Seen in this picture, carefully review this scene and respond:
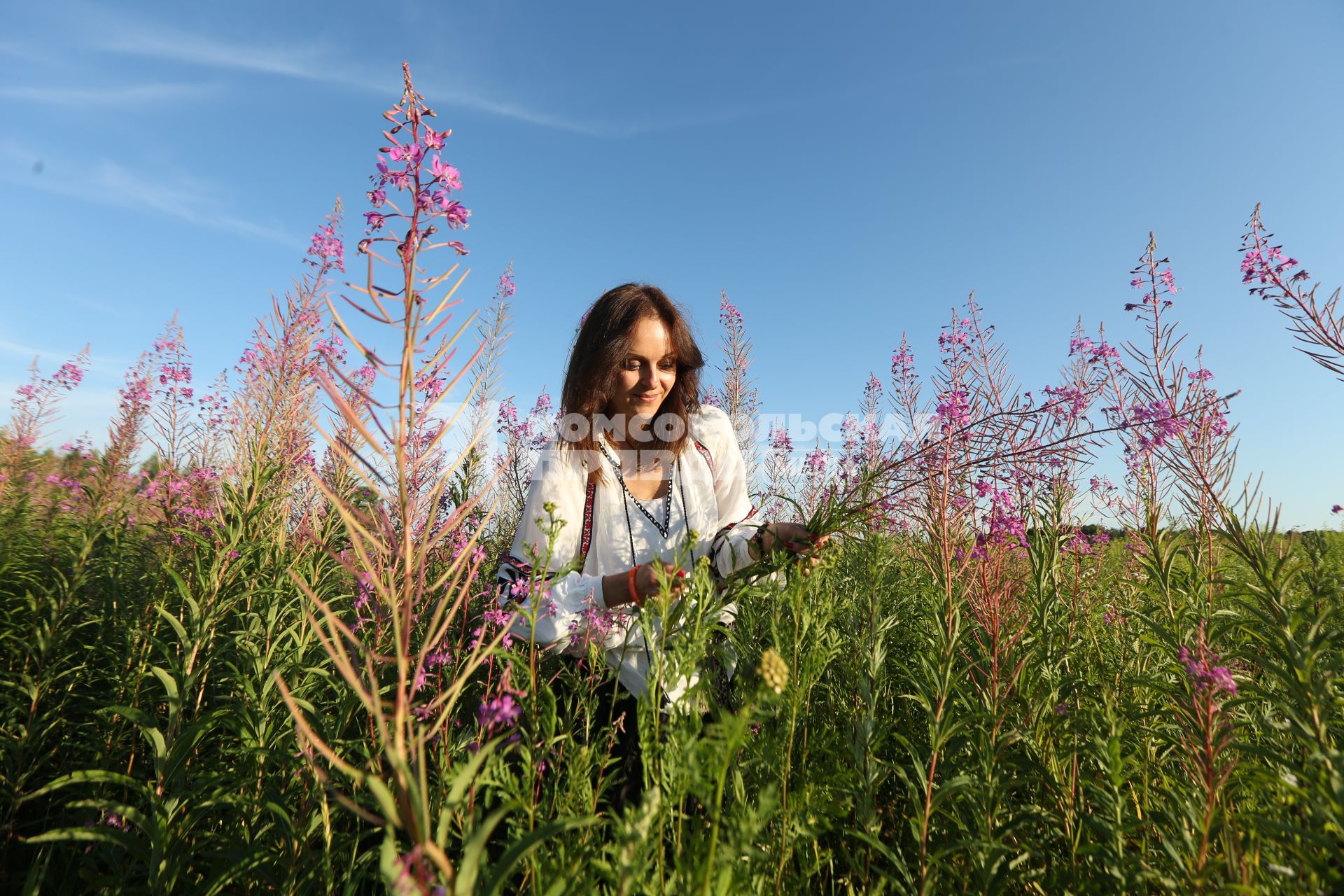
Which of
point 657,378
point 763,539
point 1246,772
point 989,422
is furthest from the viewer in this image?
point 657,378

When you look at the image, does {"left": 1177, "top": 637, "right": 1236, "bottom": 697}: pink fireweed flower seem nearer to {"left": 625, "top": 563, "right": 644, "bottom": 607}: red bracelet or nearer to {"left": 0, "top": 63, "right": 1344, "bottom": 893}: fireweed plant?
{"left": 0, "top": 63, "right": 1344, "bottom": 893}: fireweed plant

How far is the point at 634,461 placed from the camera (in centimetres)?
286

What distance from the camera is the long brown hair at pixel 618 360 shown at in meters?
2.77

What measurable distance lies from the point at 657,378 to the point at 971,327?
1855 mm

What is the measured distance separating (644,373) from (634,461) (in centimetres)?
43

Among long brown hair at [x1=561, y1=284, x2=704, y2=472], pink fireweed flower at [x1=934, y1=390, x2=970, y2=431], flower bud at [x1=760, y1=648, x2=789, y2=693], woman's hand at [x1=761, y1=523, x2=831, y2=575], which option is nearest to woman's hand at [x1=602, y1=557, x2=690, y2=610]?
woman's hand at [x1=761, y1=523, x2=831, y2=575]

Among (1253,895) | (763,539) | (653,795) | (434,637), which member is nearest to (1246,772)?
(1253,895)

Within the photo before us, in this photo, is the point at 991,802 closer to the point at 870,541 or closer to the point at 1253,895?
the point at 1253,895

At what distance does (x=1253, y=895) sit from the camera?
1094 mm

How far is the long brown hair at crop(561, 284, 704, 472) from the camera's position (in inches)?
109

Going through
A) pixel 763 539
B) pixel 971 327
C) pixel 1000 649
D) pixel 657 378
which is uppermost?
pixel 971 327

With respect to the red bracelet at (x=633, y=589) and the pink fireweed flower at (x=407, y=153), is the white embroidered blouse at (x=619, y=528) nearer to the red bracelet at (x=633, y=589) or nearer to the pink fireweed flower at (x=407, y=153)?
the red bracelet at (x=633, y=589)

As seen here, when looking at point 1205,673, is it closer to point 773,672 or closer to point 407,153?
point 773,672

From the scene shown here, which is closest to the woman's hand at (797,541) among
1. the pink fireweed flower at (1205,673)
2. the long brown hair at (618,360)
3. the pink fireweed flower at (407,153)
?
the pink fireweed flower at (1205,673)
